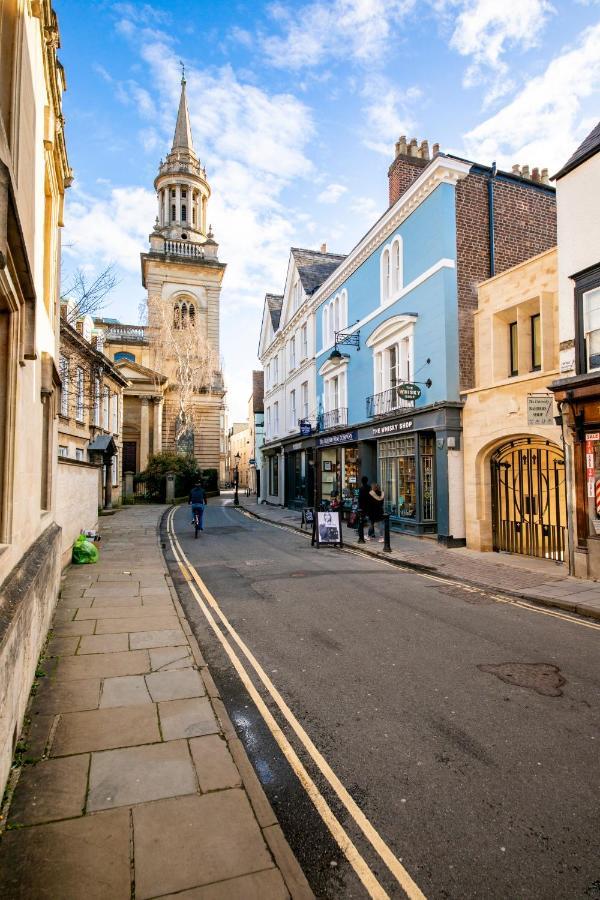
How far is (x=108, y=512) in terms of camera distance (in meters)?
24.9

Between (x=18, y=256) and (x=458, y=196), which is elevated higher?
(x=458, y=196)

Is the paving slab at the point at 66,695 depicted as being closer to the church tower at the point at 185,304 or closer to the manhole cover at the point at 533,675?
the manhole cover at the point at 533,675

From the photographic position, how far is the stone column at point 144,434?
126 ft

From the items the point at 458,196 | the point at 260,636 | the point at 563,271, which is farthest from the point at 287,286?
the point at 260,636

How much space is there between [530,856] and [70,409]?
23.5 m

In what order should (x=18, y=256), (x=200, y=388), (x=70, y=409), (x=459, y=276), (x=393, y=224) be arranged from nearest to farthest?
(x=18, y=256) < (x=459, y=276) < (x=393, y=224) < (x=70, y=409) < (x=200, y=388)

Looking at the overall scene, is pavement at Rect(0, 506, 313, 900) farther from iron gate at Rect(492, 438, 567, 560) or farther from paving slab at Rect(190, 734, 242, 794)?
iron gate at Rect(492, 438, 567, 560)

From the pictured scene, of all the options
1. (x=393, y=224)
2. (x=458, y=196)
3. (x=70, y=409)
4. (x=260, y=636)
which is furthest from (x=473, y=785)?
(x=70, y=409)

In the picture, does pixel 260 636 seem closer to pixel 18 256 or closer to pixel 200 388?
pixel 18 256

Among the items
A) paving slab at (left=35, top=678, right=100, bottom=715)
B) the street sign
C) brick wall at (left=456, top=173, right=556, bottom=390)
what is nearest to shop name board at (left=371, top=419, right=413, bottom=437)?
the street sign

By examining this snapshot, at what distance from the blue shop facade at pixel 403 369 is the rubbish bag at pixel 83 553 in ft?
32.1

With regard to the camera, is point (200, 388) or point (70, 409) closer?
point (70, 409)

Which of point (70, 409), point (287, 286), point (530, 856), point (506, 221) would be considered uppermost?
point (287, 286)

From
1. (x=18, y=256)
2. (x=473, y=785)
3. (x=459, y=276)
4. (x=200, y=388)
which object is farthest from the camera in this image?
(x=200, y=388)
